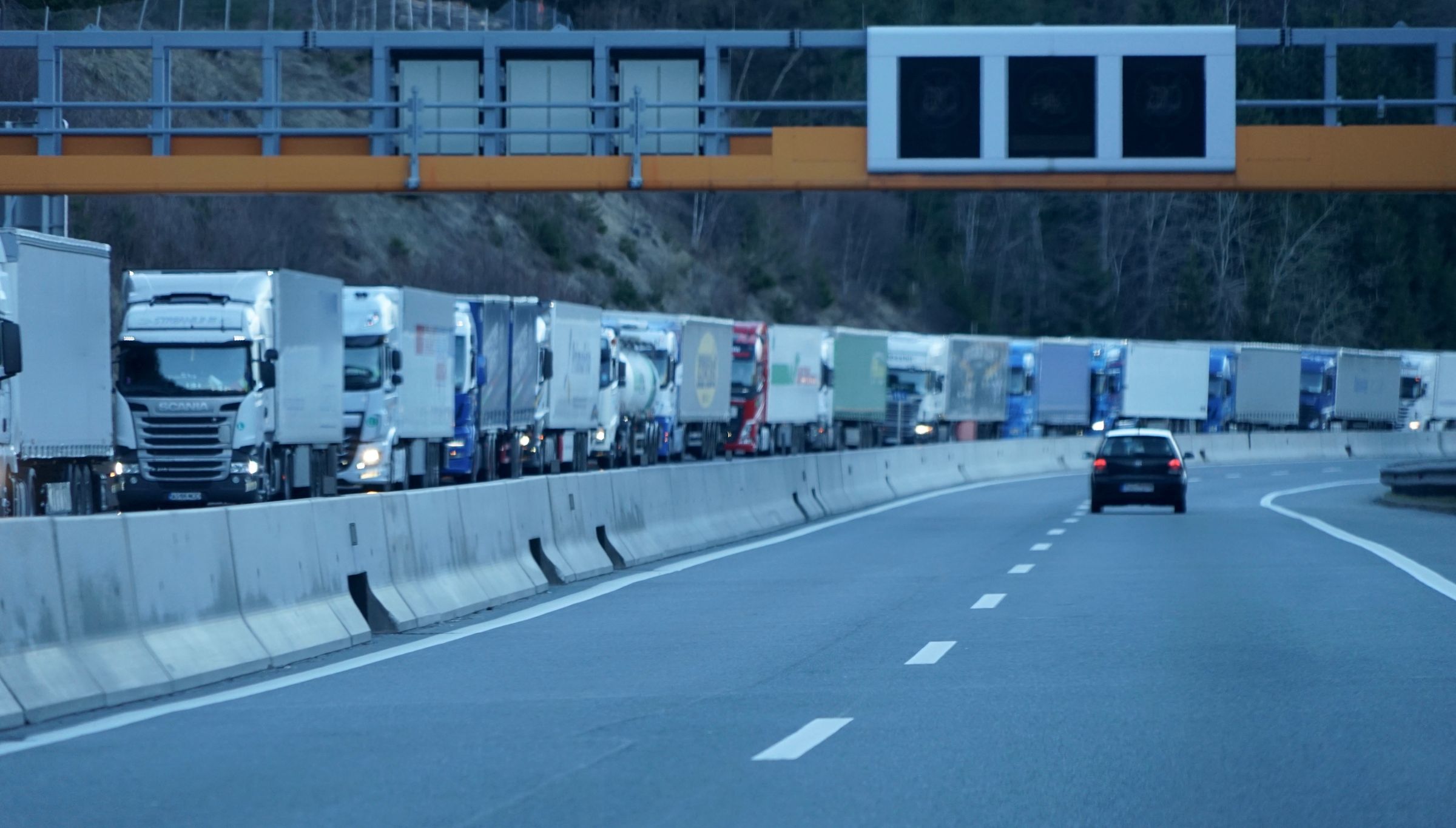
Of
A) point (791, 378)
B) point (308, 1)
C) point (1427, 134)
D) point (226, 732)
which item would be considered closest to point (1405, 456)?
point (791, 378)

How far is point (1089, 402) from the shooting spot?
72062 millimetres

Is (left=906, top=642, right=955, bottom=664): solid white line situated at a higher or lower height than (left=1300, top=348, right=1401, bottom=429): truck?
lower

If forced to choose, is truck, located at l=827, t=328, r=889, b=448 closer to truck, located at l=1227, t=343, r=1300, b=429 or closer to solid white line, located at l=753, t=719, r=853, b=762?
truck, located at l=1227, t=343, r=1300, b=429

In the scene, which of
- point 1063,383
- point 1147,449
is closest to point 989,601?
point 1147,449

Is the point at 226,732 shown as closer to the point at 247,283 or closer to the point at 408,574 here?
the point at 408,574

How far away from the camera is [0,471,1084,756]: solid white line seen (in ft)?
30.7

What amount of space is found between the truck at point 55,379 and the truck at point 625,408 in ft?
62.3

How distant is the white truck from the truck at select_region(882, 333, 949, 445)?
852cm

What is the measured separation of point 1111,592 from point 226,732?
966cm

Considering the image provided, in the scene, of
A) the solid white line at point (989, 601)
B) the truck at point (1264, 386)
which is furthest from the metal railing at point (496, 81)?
the truck at point (1264, 386)

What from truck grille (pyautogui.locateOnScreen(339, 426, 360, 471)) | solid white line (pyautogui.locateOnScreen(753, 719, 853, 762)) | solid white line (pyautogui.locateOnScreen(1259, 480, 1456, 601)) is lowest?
solid white line (pyautogui.locateOnScreen(1259, 480, 1456, 601))

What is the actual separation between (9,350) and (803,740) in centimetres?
1555

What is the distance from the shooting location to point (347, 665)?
12133mm

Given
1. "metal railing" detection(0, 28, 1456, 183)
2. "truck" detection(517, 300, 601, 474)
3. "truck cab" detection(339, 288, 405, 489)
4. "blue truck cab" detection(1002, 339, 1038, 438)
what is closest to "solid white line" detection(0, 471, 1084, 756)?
"metal railing" detection(0, 28, 1456, 183)
